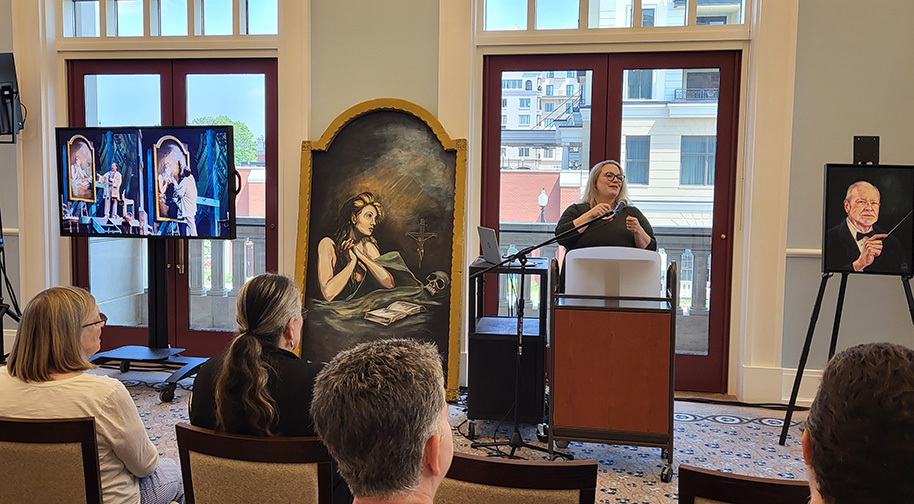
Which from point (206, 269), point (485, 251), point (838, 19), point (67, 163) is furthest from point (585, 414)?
point (67, 163)

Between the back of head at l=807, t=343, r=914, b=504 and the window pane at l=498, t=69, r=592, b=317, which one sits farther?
the window pane at l=498, t=69, r=592, b=317

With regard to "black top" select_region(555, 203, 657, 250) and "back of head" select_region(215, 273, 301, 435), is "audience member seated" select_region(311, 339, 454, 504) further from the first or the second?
"black top" select_region(555, 203, 657, 250)

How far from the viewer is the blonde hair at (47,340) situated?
2.01m

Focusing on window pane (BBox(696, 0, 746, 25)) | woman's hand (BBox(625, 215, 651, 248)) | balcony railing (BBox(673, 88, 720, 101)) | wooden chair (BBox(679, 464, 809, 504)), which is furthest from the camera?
balcony railing (BBox(673, 88, 720, 101))

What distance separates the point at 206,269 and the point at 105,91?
1544mm

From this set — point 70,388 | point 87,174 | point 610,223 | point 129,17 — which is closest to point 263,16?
point 129,17

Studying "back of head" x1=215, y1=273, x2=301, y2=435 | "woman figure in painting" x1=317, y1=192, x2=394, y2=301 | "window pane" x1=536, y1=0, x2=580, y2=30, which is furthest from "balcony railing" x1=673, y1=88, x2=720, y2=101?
"back of head" x1=215, y1=273, x2=301, y2=435

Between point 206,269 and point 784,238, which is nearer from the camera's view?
point 784,238

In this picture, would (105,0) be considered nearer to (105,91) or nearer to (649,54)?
(105,91)

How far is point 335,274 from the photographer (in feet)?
15.2

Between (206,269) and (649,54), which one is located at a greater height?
(649,54)

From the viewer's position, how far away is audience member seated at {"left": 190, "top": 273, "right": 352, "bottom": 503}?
1.91 metres

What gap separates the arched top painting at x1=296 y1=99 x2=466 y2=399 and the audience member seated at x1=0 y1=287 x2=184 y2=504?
2464 millimetres

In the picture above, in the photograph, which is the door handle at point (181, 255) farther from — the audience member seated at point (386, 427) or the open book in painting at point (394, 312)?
the audience member seated at point (386, 427)
